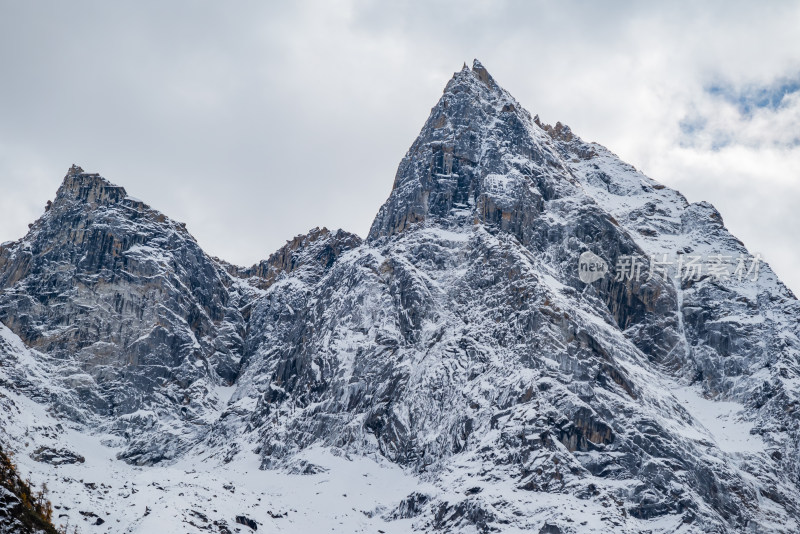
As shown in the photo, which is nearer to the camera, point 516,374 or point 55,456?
point 516,374

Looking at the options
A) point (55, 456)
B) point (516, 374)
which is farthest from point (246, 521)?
point (516, 374)

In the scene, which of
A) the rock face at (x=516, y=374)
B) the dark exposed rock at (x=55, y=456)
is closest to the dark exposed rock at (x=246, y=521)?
the rock face at (x=516, y=374)

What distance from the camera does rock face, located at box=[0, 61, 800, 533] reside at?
421 ft

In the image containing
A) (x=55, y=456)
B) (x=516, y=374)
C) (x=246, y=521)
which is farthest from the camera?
(x=55, y=456)

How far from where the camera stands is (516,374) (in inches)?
5581

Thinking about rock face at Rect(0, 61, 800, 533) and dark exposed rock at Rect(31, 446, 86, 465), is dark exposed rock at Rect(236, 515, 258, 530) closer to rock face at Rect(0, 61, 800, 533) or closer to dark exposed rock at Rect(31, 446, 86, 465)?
rock face at Rect(0, 61, 800, 533)

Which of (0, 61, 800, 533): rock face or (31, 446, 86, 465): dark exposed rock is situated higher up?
(0, 61, 800, 533): rock face

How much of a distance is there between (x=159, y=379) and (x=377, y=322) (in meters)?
53.6

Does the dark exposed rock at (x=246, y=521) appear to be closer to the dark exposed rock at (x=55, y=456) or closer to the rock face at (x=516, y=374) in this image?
the rock face at (x=516, y=374)

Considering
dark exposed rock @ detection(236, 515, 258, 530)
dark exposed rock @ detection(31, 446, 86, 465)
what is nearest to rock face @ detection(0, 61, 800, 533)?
dark exposed rock @ detection(236, 515, 258, 530)

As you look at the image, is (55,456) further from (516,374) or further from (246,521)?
(516,374)

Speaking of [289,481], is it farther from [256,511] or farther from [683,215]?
[683,215]

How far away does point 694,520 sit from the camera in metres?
122

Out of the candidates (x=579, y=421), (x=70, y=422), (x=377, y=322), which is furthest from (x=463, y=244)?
(x=70, y=422)
